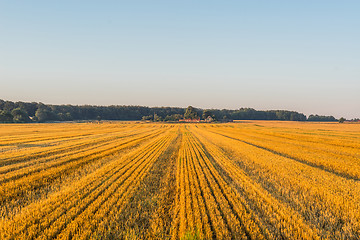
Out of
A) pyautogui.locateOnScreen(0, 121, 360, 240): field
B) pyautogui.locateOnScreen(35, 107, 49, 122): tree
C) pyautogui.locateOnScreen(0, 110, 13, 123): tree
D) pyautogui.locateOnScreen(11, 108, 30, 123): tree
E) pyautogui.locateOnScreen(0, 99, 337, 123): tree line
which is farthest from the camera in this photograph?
pyautogui.locateOnScreen(0, 99, 337, 123): tree line

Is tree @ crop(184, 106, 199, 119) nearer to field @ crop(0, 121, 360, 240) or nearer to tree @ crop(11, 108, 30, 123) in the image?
tree @ crop(11, 108, 30, 123)

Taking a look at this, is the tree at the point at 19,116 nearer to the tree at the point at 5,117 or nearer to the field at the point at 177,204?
the tree at the point at 5,117

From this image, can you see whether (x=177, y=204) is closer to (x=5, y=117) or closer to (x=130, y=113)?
(x=5, y=117)

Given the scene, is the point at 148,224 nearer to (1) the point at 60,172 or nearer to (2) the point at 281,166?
(1) the point at 60,172

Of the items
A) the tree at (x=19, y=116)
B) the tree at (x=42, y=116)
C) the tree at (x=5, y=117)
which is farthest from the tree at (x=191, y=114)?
the tree at (x=5, y=117)

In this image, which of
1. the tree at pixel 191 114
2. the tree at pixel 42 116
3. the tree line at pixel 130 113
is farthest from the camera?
the tree at pixel 191 114

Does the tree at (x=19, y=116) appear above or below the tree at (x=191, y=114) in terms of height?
below

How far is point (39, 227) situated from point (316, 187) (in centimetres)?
1056

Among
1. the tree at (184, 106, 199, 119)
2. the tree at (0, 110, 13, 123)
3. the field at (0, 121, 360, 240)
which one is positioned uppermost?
the tree at (184, 106, 199, 119)

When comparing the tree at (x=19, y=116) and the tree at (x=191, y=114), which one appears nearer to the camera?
the tree at (x=19, y=116)

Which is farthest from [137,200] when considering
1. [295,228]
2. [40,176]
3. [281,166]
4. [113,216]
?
[281,166]

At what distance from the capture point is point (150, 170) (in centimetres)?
1049

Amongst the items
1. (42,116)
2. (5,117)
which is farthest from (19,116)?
(42,116)

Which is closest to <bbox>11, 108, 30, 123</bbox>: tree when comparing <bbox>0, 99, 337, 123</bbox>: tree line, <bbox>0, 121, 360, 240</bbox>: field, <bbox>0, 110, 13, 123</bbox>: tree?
<bbox>0, 110, 13, 123</bbox>: tree
